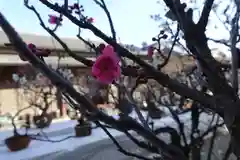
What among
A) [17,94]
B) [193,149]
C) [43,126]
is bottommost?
[43,126]

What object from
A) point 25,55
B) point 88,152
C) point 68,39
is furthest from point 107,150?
point 68,39

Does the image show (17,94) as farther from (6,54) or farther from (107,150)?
(107,150)

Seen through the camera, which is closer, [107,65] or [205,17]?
[107,65]

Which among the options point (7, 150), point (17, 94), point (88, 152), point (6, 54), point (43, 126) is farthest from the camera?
point (17, 94)

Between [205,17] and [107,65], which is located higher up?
[205,17]

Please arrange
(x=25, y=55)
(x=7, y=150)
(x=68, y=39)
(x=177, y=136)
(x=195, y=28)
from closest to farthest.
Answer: (x=25, y=55), (x=195, y=28), (x=177, y=136), (x=7, y=150), (x=68, y=39)

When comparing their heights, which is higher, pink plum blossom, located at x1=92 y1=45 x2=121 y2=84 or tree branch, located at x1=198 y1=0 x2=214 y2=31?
tree branch, located at x1=198 y1=0 x2=214 y2=31

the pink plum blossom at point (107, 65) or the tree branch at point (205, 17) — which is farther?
the tree branch at point (205, 17)

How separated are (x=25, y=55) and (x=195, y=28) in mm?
416

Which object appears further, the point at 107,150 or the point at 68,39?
the point at 68,39

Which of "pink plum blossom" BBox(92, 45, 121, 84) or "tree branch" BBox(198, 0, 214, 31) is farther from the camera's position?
"tree branch" BBox(198, 0, 214, 31)

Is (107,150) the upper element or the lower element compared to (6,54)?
lower

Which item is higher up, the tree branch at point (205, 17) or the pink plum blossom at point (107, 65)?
the tree branch at point (205, 17)

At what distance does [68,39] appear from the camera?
26.2 feet
